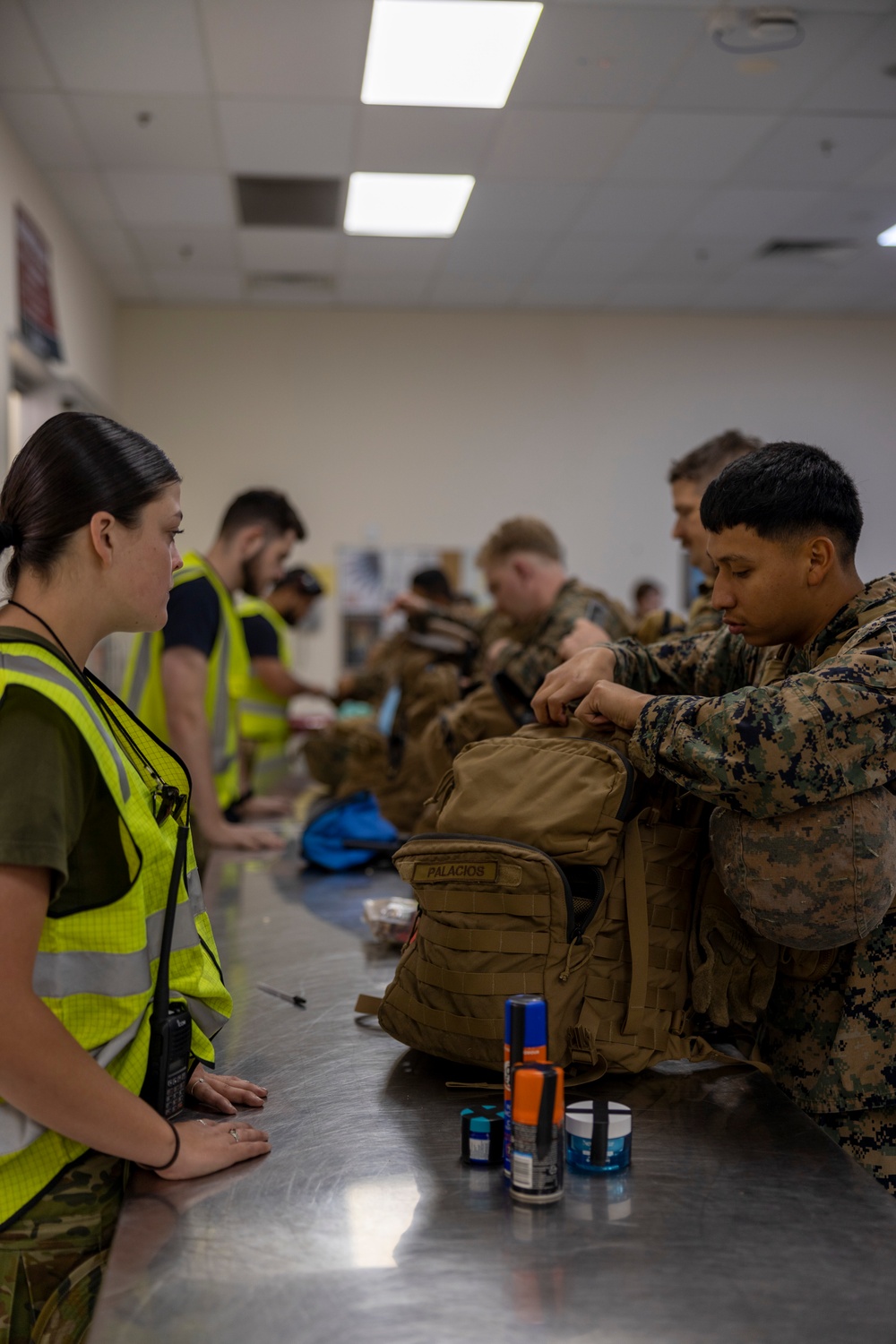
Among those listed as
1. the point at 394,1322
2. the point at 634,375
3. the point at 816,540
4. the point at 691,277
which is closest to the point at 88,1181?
the point at 394,1322

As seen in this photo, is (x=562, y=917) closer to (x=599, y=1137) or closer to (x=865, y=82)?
(x=599, y=1137)

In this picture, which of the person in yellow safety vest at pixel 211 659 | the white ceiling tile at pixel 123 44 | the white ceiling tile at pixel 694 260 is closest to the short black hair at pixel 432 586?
the person in yellow safety vest at pixel 211 659

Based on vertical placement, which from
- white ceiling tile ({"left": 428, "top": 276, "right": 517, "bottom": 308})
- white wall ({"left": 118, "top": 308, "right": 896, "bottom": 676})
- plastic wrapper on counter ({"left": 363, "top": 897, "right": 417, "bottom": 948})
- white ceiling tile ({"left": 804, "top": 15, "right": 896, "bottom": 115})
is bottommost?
plastic wrapper on counter ({"left": 363, "top": 897, "right": 417, "bottom": 948})

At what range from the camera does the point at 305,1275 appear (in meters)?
1.08

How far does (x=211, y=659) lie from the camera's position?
11.3 ft

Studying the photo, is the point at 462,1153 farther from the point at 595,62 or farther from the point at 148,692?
the point at 595,62

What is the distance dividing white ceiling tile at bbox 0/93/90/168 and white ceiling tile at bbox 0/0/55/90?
0.11 m

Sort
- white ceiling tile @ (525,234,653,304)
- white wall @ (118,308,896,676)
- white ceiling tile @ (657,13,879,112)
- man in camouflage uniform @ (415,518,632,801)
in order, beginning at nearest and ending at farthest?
man in camouflage uniform @ (415,518,632,801), white ceiling tile @ (657,13,879,112), white ceiling tile @ (525,234,653,304), white wall @ (118,308,896,676)

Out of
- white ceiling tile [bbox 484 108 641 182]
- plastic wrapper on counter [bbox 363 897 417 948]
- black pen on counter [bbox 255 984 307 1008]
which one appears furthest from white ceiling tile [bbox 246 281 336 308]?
black pen on counter [bbox 255 984 307 1008]

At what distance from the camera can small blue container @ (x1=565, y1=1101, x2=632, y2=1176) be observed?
4.18ft

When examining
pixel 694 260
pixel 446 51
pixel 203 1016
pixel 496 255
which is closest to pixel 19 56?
pixel 446 51

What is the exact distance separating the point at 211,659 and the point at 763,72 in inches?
140

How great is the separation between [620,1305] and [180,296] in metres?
8.20

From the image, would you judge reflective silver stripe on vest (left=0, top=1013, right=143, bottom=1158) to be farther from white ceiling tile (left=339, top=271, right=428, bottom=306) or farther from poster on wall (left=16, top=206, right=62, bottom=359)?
white ceiling tile (left=339, top=271, right=428, bottom=306)
